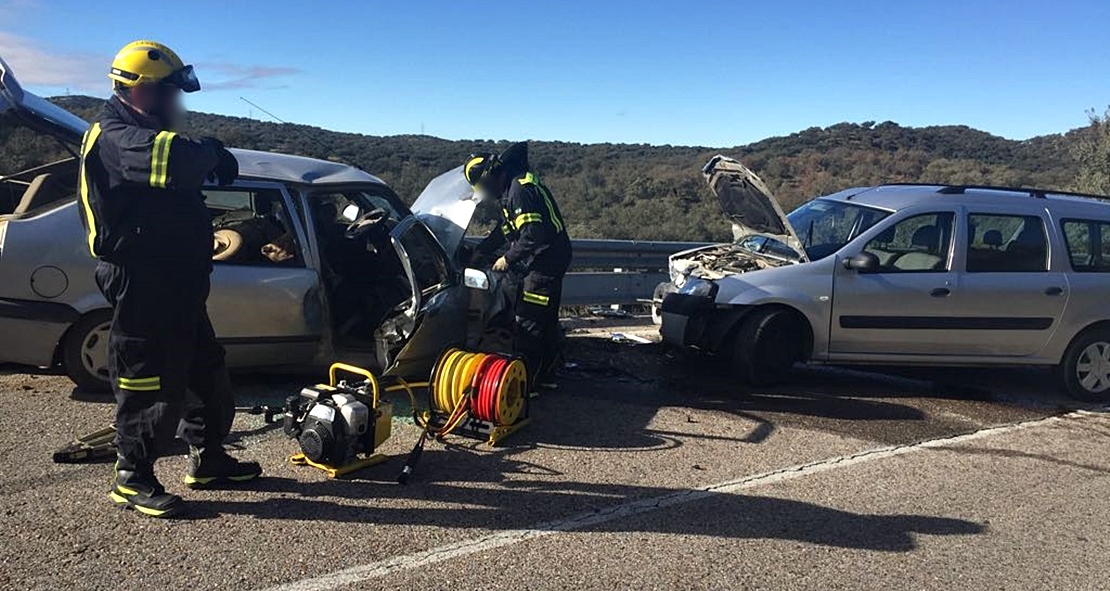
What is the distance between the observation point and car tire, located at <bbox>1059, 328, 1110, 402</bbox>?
7375 millimetres

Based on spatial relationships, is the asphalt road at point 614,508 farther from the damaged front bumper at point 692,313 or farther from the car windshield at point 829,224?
the car windshield at point 829,224

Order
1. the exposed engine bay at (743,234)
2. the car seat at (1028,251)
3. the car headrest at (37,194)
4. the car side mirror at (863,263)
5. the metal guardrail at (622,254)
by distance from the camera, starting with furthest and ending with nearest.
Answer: the metal guardrail at (622,254), the car seat at (1028,251), the exposed engine bay at (743,234), the car side mirror at (863,263), the car headrest at (37,194)

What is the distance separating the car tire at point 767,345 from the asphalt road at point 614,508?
0.50 m

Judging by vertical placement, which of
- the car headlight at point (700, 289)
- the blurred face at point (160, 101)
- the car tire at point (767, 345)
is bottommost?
the car tire at point (767, 345)

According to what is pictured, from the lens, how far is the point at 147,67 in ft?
12.7

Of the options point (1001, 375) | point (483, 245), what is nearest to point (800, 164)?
point (1001, 375)

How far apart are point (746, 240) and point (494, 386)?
12.1 ft

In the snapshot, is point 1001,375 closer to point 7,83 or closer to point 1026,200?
point 1026,200

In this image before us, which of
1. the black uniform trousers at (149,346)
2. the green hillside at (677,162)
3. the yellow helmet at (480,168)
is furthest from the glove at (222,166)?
the yellow helmet at (480,168)

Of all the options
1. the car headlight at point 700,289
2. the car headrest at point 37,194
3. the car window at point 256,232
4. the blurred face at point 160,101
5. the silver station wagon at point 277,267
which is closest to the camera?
the blurred face at point 160,101

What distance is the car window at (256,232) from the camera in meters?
5.83

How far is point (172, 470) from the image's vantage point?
179 inches

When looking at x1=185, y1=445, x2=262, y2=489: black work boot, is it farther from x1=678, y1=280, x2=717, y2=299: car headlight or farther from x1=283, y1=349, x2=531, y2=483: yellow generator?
x1=678, y1=280, x2=717, y2=299: car headlight

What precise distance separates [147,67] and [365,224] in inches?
87.7
